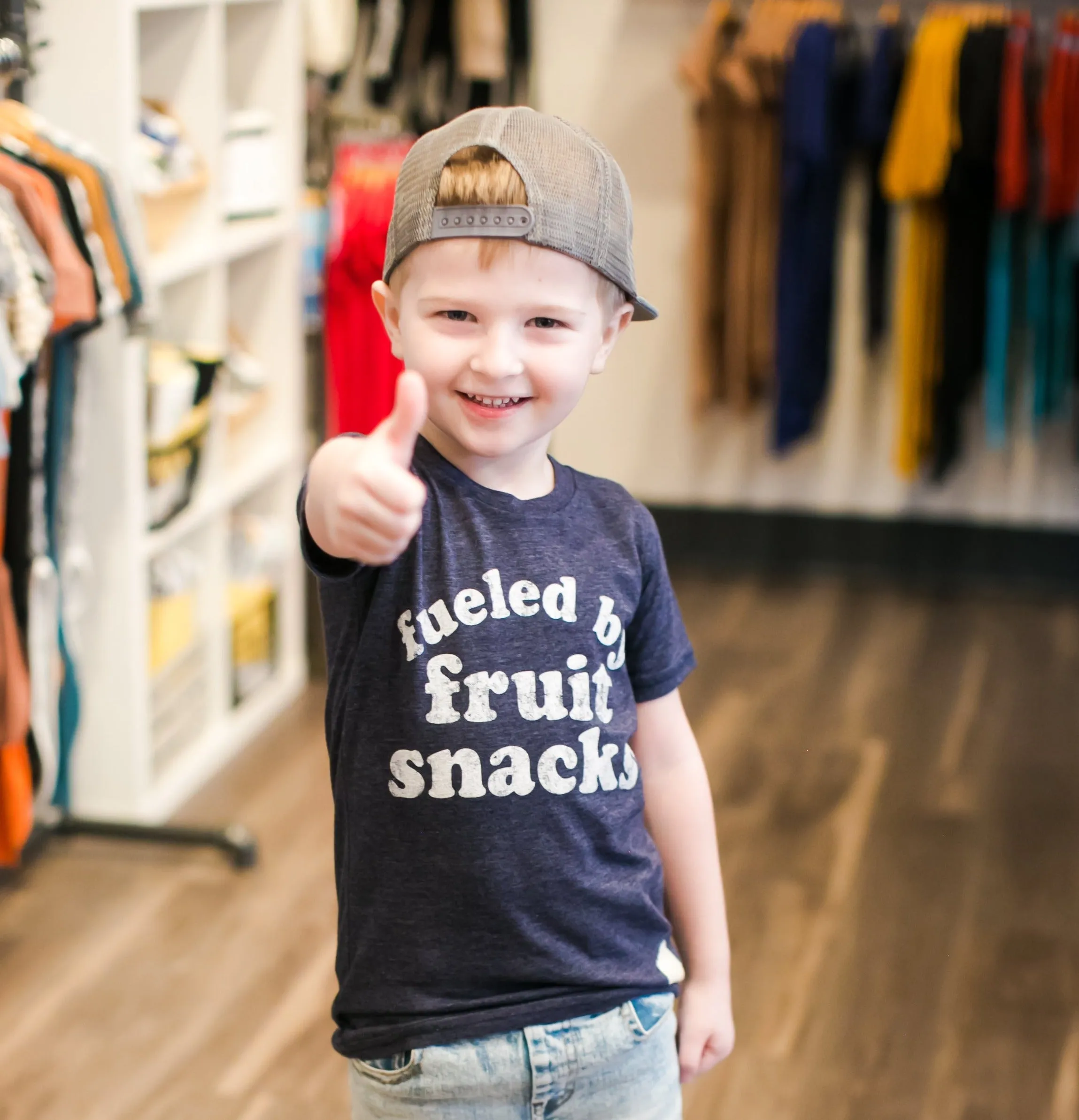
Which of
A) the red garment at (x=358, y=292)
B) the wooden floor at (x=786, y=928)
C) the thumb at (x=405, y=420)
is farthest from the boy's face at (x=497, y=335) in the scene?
the red garment at (x=358, y=292)

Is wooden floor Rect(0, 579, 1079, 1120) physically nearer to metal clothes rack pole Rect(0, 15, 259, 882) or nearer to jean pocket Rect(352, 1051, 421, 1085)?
metal clothes rack pole Rect(0, 15, 259, 882)

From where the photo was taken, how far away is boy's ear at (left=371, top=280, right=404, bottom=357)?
917mm

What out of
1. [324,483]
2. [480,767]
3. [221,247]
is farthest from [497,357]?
[221,247]

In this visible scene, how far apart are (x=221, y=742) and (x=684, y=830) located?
2.10 metres

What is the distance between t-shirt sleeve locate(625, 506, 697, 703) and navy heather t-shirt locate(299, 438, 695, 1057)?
3 centimetres

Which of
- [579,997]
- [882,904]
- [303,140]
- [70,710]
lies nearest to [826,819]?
[882,904]

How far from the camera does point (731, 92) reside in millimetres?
3916

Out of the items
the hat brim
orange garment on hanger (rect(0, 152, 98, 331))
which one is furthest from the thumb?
orange garment on hanger (rect(0, 152, 98, 331))

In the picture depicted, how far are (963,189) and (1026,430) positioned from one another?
724 mm

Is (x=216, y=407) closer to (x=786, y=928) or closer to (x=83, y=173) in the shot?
(x=83, y=173)

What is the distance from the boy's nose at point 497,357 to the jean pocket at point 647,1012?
1.35ft

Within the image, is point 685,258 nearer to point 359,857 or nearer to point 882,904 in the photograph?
point 882,904

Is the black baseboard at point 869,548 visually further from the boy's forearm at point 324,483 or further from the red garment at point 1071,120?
the boy's forearm at point 324,483

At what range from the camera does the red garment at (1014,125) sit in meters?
3.64
